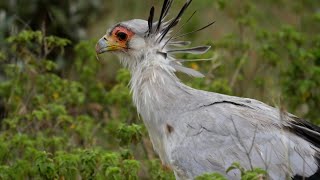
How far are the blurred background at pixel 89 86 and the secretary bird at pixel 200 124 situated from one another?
20 cm

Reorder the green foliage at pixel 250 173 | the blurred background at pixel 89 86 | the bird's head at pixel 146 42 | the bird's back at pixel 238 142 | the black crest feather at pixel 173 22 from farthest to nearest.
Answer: the blurred background at pixel 89 86, the bird's head at pixel 146 42, the black crest feather at pixel 173 22, the bird's back at pixel 238 142, the green foliage at pixel 250 173

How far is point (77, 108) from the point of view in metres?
7.36

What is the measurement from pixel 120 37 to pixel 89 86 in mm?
2000

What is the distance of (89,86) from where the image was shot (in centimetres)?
764

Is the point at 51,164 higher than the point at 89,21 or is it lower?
lower

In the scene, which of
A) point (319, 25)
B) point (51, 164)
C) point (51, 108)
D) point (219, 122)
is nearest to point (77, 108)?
point (51, 108)

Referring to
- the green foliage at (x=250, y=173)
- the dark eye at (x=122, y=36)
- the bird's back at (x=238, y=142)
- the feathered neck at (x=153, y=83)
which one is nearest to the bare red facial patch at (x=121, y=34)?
the dark eye at (x=122, y=36)

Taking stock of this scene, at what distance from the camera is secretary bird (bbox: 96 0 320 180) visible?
16.5 feet

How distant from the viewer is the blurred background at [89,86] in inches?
224

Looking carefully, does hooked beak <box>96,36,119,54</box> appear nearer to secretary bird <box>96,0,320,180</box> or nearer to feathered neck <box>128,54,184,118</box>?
secretary bird <box>96,0,320,180</box>

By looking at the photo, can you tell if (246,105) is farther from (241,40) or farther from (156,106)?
(241,40)

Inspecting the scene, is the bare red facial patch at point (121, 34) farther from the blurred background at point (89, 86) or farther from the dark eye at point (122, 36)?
the blurred background at point (89, 86)

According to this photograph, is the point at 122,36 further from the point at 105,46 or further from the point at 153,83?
the point at 153,83

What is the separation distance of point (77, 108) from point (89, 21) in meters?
1.66
